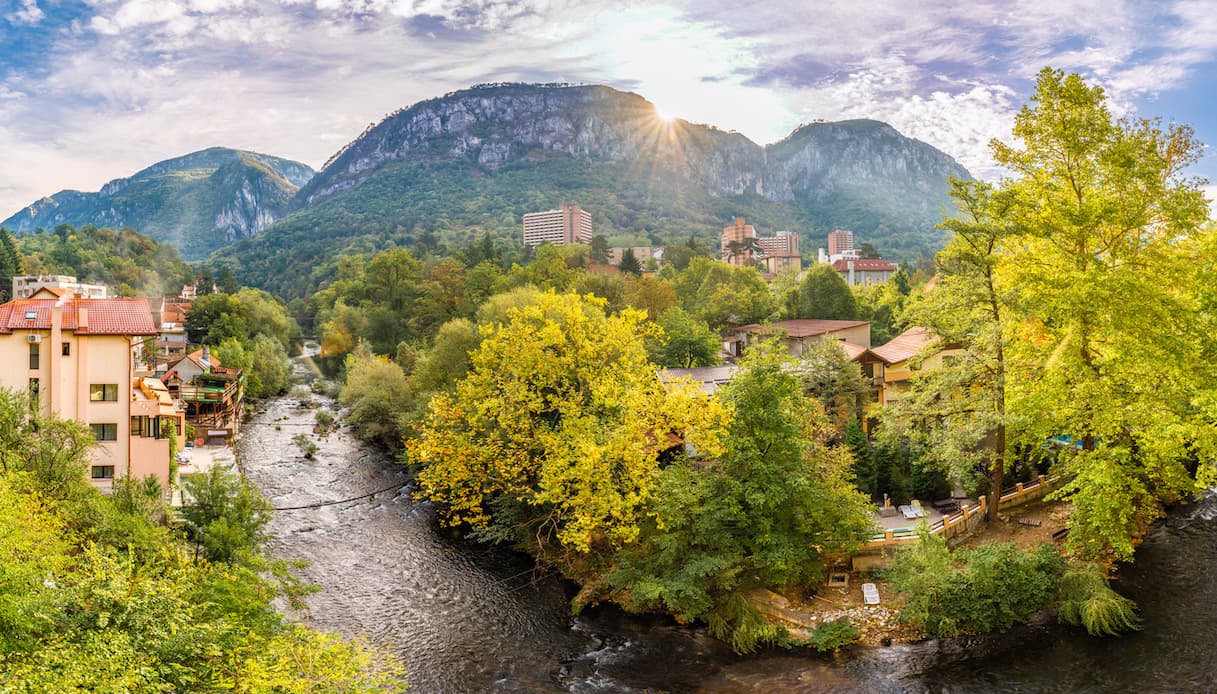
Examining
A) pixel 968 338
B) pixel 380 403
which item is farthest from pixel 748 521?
pixel 380 403

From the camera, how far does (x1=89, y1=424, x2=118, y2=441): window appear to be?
3097 centimetres

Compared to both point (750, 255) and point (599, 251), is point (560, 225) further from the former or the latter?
point (599, 251)

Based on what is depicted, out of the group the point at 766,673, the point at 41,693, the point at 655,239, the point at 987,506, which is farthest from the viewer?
the point at 655,239

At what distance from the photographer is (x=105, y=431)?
3117 cm

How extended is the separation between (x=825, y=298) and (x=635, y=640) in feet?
152

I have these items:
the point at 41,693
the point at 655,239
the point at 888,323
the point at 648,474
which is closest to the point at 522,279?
the point at 888,323

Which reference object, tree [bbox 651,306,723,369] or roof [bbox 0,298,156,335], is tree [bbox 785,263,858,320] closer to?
tree [bbox 651,306,723,369]

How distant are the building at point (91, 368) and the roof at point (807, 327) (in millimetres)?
37634

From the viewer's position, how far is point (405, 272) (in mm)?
81500

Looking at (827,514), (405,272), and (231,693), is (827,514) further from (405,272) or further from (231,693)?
(405,272)

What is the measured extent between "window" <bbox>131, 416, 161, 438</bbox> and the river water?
6811mm

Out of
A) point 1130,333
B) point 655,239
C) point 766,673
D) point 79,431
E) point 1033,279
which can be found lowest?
point 766,673

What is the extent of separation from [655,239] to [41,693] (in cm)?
17782

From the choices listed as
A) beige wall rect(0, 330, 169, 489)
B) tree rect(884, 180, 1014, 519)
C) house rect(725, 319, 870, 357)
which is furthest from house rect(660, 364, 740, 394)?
beige wall rect(0, 330, 169, 489)
